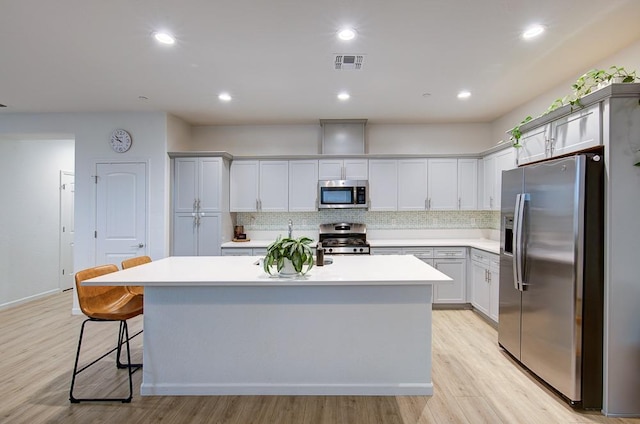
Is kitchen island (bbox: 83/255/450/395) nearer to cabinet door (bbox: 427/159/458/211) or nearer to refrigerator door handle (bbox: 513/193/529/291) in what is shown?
refrigerator door handle (bbox: 513/193/529/291)

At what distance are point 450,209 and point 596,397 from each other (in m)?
2.88

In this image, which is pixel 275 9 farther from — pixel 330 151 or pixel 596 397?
pixel 596 397

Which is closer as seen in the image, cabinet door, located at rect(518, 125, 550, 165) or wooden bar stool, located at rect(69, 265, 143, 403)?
wooden bar stool, located at rect(69, 265, 143, 403)

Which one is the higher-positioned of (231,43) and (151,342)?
(231,43)

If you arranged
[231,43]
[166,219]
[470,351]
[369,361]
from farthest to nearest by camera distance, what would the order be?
1. [166,219]
2. [470,351]
3. [231,43]
4. [369,361]

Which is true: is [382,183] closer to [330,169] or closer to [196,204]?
[330,169]

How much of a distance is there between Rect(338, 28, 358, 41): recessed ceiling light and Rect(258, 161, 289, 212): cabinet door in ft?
8.11

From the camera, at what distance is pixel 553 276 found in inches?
93.4

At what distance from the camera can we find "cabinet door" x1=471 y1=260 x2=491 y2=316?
12.8 feet

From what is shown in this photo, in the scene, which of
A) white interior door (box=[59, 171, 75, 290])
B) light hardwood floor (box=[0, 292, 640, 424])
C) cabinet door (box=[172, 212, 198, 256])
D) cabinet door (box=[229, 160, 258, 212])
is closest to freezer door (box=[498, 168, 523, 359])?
light hardwood floor (box=[0, 292, 640, 424])

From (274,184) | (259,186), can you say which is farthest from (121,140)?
(274,184)

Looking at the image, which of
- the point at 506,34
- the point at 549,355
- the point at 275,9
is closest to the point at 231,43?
the point at 275,9

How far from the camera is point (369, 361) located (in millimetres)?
2379

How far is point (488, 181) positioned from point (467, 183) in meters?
0.32
